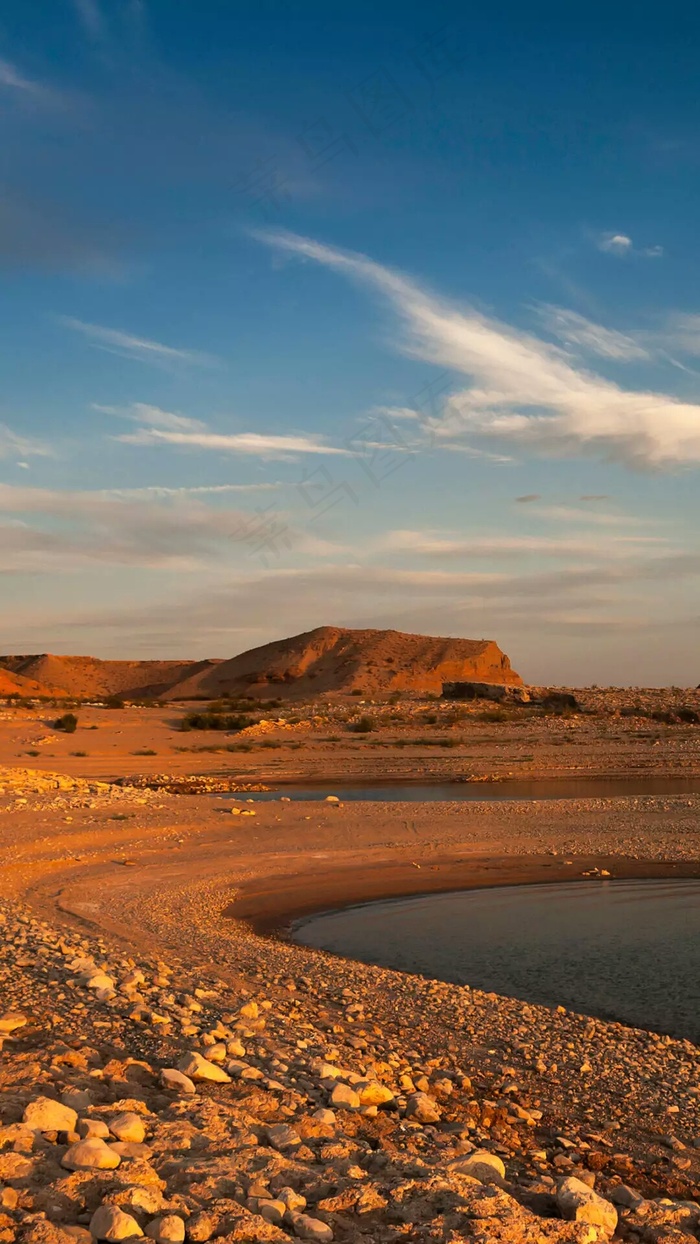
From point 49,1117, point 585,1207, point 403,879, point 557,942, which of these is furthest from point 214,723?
point 585,1207

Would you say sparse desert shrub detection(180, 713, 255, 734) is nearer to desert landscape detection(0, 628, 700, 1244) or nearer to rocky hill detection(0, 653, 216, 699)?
desert landscape detection(0, 628, 700, 1244)

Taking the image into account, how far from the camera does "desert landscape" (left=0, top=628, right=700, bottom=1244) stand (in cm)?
428

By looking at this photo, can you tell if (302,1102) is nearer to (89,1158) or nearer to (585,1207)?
(89,1158)

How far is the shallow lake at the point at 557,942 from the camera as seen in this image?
9812mm

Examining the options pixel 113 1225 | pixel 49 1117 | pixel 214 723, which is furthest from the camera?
pixel 214 723

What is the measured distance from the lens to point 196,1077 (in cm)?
584

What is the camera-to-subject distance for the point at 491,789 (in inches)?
1220

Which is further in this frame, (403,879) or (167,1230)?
(403,879)

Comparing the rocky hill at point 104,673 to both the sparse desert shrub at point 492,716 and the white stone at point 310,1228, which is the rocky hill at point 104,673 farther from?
the white stone at point 310,1228

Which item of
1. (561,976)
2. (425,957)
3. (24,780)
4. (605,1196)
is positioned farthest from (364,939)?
(24,780)

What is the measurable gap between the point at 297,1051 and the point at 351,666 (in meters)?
83.0

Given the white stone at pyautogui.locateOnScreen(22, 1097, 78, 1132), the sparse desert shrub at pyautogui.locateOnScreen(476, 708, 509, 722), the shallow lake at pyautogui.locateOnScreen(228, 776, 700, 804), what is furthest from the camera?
the sparse desert shrub at pyautogui.locateOnScreen(476, 708, 509, 722)

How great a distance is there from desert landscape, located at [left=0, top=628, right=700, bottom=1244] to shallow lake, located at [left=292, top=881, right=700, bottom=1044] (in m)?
0.62

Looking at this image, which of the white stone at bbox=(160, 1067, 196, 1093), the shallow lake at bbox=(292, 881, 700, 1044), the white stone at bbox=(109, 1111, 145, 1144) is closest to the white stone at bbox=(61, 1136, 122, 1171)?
the white stone at bbox=(109, 1111, 145, 1144)
